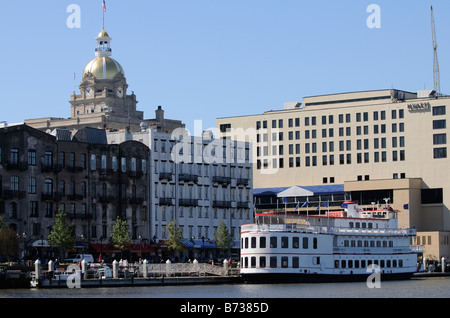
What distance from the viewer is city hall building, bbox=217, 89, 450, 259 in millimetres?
152500

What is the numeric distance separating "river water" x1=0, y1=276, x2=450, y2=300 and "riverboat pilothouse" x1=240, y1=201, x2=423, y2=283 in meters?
2.39

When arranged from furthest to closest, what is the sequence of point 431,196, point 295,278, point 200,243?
point 431,196 < point 200,243 < point 295,278

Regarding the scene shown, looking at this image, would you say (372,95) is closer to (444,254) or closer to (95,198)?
(444,254)

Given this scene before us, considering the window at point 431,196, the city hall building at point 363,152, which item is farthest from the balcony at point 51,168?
the window at point 431,196

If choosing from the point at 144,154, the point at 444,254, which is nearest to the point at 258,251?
the point at 144,154

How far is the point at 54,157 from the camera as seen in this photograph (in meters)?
112

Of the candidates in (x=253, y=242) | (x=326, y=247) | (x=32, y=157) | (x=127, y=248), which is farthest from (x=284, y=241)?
(x=32, y=157)

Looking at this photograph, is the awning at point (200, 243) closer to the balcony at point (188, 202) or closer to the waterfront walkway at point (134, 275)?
the balcony at point (188, 202)

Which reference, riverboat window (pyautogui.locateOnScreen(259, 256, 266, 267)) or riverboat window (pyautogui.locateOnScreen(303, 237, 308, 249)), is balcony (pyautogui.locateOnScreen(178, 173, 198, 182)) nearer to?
riverboat window (pyautogui.locateOnScreen(303, 237, 308, 249))

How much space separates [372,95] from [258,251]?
285ft

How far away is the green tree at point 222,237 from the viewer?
12662 centimetres

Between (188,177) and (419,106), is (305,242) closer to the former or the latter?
(188,177)

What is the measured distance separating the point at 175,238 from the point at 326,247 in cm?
3226

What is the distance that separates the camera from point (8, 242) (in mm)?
97188
